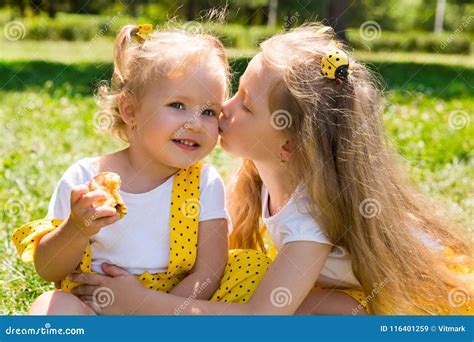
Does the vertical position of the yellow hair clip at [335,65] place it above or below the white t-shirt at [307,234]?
above

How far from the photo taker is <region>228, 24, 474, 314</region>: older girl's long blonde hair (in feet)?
9.39

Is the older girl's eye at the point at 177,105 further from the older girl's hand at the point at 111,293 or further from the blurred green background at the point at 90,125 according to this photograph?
the older girl's hand at the point at 111,293

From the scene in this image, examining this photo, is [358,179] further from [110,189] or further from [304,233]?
[110,189]

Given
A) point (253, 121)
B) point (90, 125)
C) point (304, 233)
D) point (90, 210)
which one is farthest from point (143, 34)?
point (90, 125)

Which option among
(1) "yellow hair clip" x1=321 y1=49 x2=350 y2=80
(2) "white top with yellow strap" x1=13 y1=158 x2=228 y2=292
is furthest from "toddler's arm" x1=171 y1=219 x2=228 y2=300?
(1) "yellow hair clip" x1=321 y1=49 x2=350 y2=80

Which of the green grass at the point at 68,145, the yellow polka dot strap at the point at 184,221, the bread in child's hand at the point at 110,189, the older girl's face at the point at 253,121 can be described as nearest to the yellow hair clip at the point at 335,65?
the older girl's face at the point at 253,121

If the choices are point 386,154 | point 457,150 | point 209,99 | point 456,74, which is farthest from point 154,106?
point 456,74

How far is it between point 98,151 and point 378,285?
10.4 ft

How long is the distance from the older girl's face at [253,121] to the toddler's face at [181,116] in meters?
0.07

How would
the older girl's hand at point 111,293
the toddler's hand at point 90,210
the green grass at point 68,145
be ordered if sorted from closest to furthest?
the toddler's hand at point 90,210
the older girl's hand at point 111,293
the green grass at point 68,145

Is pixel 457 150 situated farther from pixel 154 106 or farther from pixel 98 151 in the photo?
pixel 154 106

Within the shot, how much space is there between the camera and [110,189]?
259cm

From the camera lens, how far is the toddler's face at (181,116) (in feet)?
9.34

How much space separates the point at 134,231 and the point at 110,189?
36 centimetres
